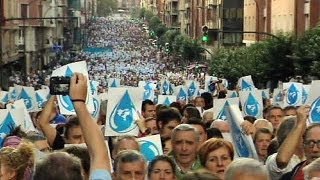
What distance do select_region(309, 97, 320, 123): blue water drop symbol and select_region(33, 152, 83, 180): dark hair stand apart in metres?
6.93

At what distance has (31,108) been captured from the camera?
19.1m

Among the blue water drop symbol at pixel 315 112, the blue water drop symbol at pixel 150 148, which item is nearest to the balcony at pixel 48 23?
the blue water drop symbol at pixel 315 112

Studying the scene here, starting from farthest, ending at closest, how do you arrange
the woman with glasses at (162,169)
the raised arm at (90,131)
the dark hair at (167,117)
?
the dark hair at (167,117) → the woman with glasses at (162,169) → the raised arm at (90,131)

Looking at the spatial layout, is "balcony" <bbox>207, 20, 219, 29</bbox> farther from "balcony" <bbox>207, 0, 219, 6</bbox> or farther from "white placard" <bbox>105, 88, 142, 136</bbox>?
"white placard" <bbox>105, 88, 142, 136</bbox>

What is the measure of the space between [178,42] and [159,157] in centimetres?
9210

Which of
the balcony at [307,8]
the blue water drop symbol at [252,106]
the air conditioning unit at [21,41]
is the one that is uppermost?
the balcony at [307,8]

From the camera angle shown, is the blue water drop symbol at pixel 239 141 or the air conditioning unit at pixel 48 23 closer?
the blue water drop symbol at pixel 239 141

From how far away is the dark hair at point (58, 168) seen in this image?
5355 millimetres

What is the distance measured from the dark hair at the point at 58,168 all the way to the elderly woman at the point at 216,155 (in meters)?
2.46

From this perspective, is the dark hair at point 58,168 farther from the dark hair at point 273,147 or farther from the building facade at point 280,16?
the building facade at point 280,16

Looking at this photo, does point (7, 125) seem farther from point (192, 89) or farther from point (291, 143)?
point (192, 89)

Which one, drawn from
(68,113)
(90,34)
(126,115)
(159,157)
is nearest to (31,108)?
(68,113)

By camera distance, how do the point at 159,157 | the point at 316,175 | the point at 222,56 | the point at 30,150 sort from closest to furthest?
the point at 316,175 < the point at 30,150 < the point at 159,157 < the point at 222,56

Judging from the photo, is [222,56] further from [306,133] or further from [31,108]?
[306,133]
